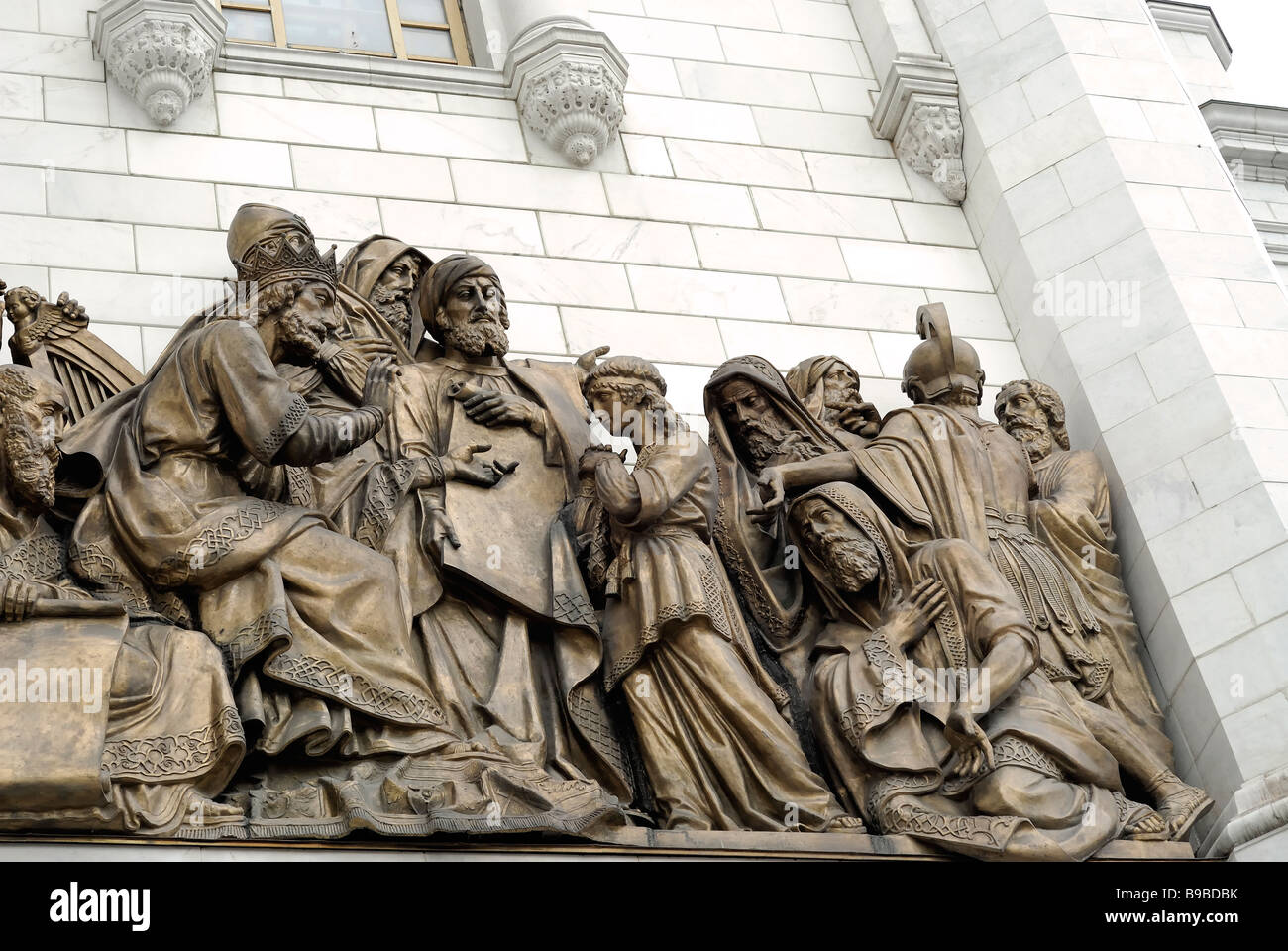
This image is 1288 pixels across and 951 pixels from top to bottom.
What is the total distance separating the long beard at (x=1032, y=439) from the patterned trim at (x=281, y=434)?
3198mm

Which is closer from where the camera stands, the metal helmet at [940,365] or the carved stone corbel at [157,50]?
the metal helmet at [940,365]

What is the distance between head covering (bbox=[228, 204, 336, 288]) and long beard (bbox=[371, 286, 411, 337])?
19.6 inches

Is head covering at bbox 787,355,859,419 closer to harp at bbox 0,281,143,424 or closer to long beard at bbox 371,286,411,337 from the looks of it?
long beard at bbox 371,286,411,337

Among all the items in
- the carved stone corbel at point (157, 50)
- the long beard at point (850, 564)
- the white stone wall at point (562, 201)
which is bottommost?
the long beard at point (850, 564)

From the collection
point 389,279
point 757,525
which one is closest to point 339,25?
point 389,279

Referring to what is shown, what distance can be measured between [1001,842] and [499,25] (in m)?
5.12

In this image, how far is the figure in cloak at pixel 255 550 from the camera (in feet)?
21.0

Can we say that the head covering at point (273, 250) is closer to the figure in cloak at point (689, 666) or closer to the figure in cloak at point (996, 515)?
the figure in cloak at point (689, 666)

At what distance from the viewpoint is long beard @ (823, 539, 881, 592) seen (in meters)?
7.40

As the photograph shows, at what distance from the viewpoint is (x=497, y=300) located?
7879 mm

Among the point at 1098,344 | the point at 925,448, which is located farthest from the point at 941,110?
the point at 925,448

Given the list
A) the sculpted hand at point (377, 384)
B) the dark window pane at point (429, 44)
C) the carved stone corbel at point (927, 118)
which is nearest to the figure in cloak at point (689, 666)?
the sculpted hand at point (377, 384)

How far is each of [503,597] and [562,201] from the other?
2755 millimetres
